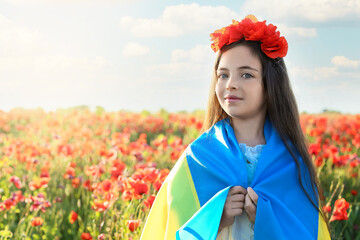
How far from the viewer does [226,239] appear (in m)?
2.21

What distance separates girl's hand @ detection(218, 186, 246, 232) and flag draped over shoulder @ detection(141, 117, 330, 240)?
0.04m

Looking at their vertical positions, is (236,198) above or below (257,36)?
below

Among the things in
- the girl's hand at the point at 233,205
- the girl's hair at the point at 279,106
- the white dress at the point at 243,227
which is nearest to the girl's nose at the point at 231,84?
the girl's hair at the point at 279,106

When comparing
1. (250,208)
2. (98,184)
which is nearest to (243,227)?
(250,208)

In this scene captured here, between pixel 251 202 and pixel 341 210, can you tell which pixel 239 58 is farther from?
pixel 341 210

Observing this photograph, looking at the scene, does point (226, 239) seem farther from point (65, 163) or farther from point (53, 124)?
point (53, 124)

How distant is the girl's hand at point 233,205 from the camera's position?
7.05 ft

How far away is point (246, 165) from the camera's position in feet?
7.57

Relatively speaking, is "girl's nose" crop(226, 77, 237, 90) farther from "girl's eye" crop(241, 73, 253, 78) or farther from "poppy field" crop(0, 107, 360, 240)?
"poppy field" crop(0, 107, 360, 240)

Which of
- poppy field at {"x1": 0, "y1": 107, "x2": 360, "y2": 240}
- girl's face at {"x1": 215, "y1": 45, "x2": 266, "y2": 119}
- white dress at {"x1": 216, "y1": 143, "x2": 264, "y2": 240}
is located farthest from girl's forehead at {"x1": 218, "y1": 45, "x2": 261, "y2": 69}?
poppy field at {"x1": 0, "y1": 107, "x2": 360, "y2": 240}

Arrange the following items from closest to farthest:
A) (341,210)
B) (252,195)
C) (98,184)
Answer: (252,195) < (341,210) < (98,184)

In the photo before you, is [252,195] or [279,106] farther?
[279,106]

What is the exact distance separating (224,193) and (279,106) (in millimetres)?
661

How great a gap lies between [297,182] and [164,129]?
6151mm
